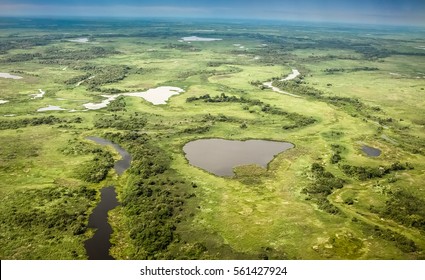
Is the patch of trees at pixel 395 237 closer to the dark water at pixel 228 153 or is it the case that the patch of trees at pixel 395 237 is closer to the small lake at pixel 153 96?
the dark water at pixel 228 153

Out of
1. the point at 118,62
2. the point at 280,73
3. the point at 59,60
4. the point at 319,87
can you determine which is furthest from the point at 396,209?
the point at 59,60

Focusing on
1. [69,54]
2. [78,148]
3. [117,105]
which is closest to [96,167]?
[78,148]

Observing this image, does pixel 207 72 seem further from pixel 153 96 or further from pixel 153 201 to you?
pixel 153 201

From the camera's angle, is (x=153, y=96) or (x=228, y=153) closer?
(x=228, y=153)

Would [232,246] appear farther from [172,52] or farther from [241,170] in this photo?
[172,52]

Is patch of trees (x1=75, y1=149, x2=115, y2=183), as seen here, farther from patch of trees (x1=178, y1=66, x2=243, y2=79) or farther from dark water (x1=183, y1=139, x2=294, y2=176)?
patch of trees (x1=178, y1=66, x2=243, y2=79)

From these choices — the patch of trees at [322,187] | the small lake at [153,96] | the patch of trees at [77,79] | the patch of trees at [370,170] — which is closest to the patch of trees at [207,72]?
the small lake at [153,96]
